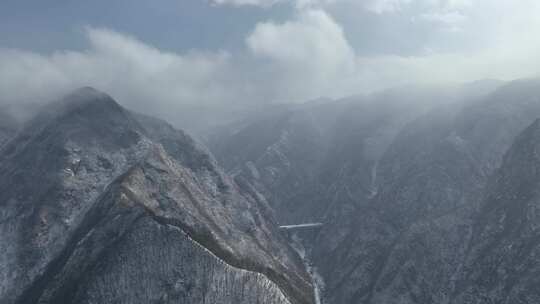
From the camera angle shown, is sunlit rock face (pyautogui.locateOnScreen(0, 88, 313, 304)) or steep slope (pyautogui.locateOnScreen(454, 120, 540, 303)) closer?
steep slope (pyautogui.locateOnScreen(454, 120, 540, 303))

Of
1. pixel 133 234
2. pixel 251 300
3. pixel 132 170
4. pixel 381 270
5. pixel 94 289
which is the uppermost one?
pixel 132 170

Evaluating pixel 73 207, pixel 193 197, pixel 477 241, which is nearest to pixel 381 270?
pixel 477 241

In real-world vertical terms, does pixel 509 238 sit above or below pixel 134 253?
below

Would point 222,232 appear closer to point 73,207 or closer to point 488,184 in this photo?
point 73,207

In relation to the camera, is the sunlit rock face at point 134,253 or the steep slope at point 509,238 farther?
the sunlit rock face at point 134,253

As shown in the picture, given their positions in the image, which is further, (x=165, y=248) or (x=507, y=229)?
(x=507, y=229)

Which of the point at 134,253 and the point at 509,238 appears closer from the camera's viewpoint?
the point at 134,253

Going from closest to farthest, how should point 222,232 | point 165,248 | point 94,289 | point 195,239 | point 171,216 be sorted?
1. point 94,289
2. point 165,248
3. point 195,239
4. point 171,216
5. point 222,232

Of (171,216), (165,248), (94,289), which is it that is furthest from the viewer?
(171,216)
